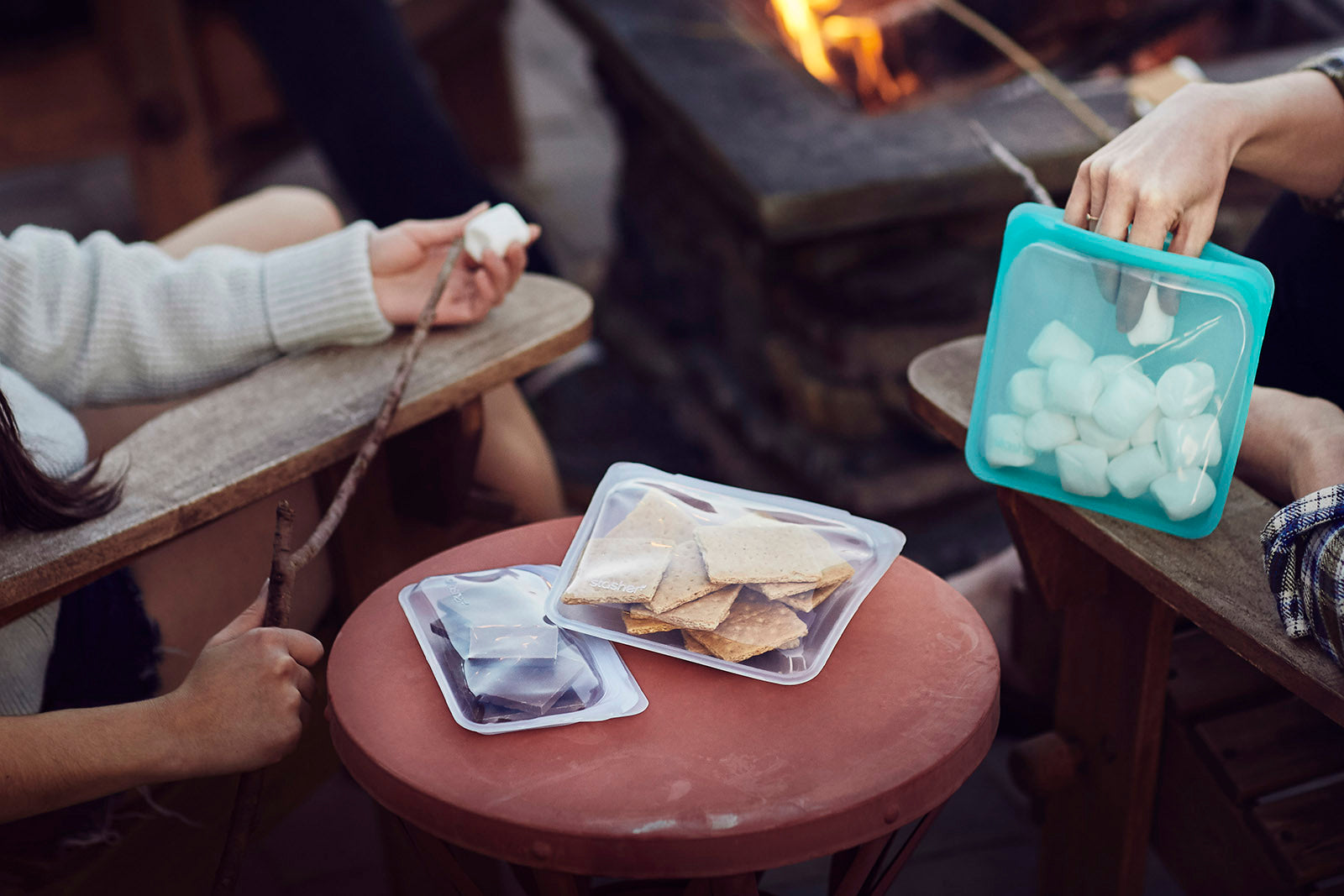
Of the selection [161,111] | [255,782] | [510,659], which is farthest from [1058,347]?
[161,111]

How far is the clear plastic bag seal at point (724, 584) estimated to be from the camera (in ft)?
2.72

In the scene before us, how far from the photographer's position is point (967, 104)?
202cm

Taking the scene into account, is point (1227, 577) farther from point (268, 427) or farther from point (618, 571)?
point (268, 427)

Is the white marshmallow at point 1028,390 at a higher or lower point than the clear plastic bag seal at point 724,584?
higher

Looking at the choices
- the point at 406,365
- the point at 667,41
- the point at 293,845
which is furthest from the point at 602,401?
the point at 406,365

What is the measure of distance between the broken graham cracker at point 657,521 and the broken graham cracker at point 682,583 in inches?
1.0

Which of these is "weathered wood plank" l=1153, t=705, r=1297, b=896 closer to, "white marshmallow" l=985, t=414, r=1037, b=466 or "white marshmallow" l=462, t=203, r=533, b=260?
"white marshmallow" l=985, t=414, r=1037, b=466

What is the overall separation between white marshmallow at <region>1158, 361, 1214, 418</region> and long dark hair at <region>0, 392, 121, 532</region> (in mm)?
854

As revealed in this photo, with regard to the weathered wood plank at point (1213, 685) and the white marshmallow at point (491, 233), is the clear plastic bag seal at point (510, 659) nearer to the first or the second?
the white marshmallow at point (491, 233)

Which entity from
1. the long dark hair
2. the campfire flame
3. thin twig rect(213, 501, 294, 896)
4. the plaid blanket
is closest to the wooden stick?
thin twig rect(213, 501, 294, 896)

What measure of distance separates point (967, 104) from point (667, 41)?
653 mm

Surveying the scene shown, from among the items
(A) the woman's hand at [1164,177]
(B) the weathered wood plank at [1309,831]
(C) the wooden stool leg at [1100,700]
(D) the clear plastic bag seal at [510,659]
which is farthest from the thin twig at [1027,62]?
(D) the clear plastic bag seal at [510,659]

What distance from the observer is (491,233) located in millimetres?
1207

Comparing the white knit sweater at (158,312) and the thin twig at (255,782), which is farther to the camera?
the white knit sweater at (158,312)
